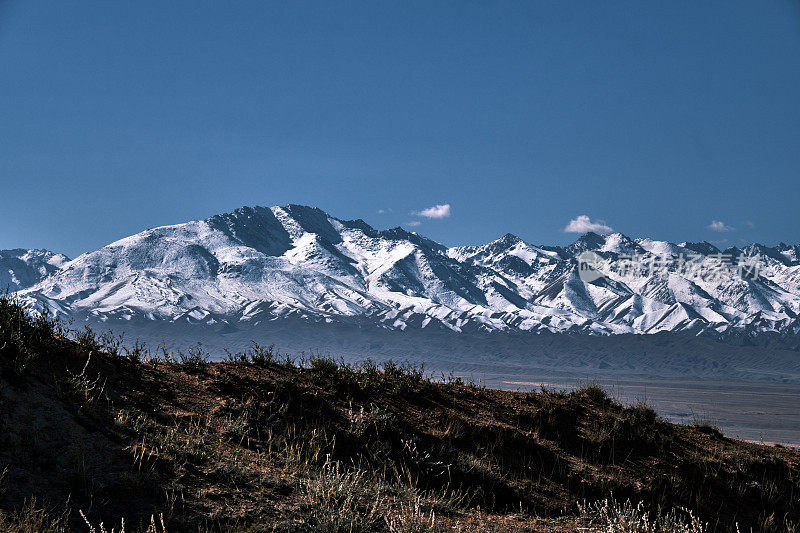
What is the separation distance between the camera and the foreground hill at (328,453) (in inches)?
303

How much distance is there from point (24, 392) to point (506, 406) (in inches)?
366

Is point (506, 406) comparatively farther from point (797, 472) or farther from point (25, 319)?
point (25, 319)

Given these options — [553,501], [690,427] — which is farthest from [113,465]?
[690,427]

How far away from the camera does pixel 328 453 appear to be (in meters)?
10.1

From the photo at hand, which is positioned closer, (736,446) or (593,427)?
(593,427)

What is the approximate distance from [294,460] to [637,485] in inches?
260

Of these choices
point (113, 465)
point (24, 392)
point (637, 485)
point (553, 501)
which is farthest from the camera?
point (637, 485)

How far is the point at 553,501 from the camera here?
35.3 feet

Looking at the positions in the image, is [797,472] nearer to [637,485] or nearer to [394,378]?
[637,485]

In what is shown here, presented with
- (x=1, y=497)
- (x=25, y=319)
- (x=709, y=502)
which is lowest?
(x=709, y=502)

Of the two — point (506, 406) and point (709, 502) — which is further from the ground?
point (506, 406)

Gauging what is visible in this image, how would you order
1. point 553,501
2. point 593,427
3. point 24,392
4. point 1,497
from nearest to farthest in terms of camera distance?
point 1,497
point 24,392
point 553,501
point 593,427

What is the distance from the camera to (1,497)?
706 centimetres

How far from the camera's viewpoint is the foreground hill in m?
7.70
